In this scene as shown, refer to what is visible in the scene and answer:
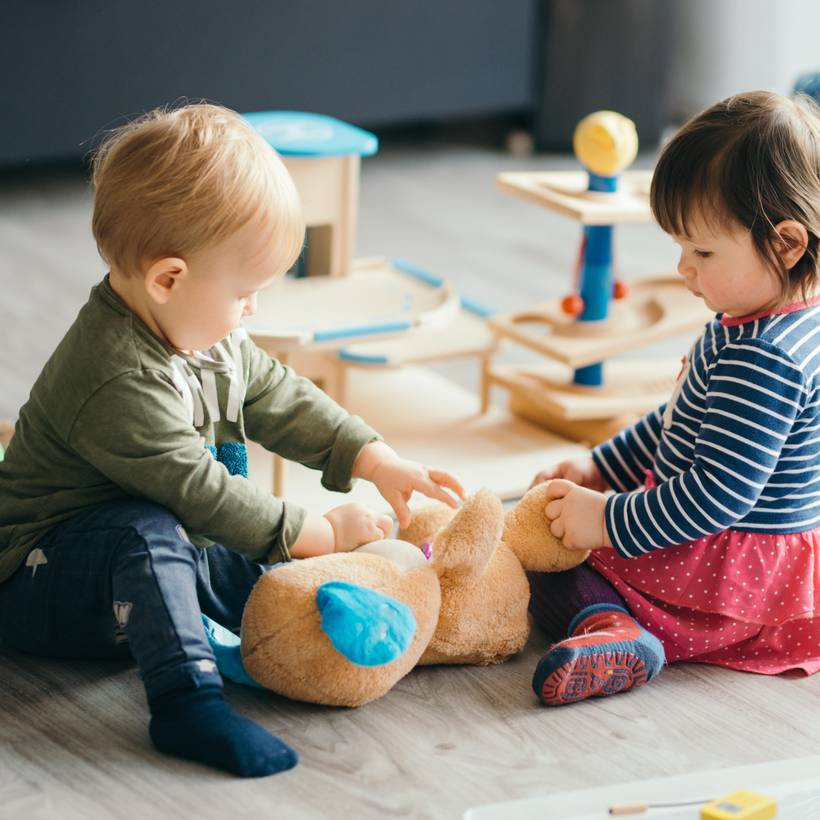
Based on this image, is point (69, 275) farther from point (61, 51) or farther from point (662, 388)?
point (662, 388)

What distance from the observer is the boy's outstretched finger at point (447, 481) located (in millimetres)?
1164

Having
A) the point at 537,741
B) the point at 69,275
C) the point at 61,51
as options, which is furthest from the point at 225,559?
the point at 61,51

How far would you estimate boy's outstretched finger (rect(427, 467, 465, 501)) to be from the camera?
1164 millimetres

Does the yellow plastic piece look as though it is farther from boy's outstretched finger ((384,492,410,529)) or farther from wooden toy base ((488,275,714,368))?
wooden toy base ((488,275,714,368))

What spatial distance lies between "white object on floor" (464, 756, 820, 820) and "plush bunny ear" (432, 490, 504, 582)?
0.66 feet

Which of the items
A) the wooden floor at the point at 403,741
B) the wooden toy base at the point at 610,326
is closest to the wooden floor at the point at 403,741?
the wooden floor at the point at 403,741

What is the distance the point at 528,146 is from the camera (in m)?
3.25

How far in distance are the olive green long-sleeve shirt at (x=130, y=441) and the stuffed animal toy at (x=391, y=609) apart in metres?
0.06

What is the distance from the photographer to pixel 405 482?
1179mm

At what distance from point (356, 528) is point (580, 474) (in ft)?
0.84

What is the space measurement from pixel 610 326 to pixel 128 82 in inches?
55.1

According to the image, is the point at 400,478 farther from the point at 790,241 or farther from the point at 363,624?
the point at 790,241

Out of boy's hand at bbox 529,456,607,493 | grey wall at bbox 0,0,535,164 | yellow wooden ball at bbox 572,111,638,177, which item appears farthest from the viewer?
grey wall at bbox 0,0,535,164

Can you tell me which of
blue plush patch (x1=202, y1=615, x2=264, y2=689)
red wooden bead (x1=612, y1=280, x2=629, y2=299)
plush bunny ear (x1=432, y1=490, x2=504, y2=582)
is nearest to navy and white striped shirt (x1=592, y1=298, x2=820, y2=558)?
plush bunny ear (x1=432, y1=490, x2=504, y2=582)
